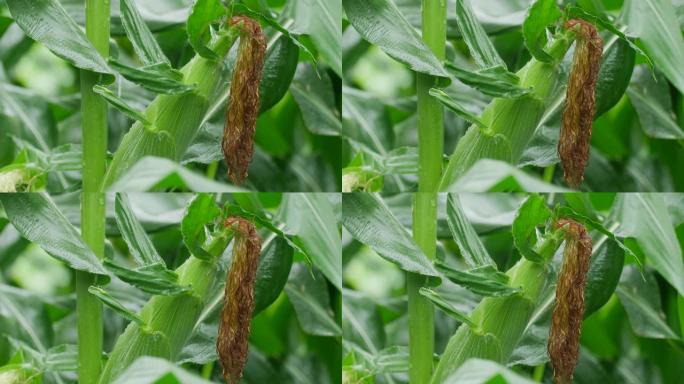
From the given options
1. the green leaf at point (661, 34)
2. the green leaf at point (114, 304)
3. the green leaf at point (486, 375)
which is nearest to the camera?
the green leaf at point (486, 375)

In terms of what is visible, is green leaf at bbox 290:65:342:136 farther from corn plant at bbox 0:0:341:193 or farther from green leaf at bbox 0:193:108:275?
green leaf at bbox 0:193:108:275

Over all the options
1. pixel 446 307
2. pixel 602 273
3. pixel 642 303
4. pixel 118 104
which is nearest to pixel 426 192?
pixel 446 307

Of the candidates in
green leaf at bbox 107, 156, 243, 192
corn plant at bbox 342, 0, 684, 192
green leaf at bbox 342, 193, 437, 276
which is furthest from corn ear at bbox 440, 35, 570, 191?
green leaf at bbox 107, 156, 243, 192

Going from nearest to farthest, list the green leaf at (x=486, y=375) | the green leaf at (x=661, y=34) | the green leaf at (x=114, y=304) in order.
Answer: the green leaf at (x=486, y=375), the green leaf at (x=114, y=304), the green leaf at (x=661, y=34)

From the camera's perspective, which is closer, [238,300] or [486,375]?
[486,375]

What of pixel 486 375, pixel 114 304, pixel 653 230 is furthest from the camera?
pixel 653 230

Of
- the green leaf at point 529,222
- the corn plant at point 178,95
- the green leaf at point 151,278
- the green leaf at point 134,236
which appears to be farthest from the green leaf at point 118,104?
the green leaf at point 529,222

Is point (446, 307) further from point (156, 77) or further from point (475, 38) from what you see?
point (156, 77)

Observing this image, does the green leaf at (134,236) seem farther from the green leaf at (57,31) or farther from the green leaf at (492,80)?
the green leaf at (492,80)

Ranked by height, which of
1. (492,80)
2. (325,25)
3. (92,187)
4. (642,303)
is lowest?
→ (642,303)

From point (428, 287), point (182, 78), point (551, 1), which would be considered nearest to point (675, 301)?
point (428, 287)
